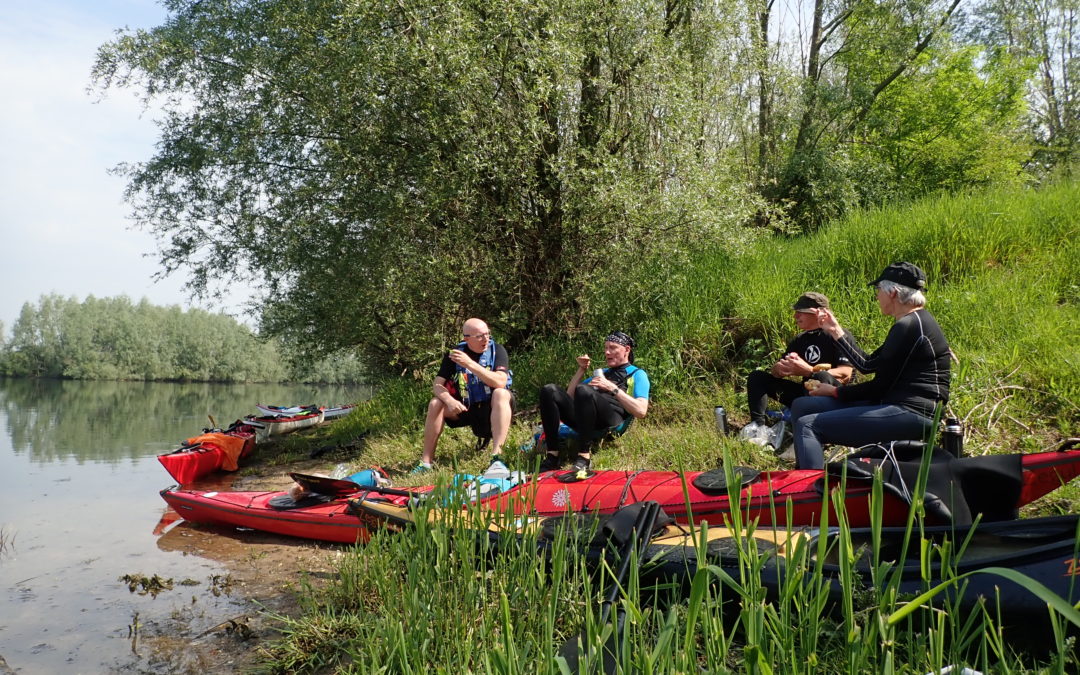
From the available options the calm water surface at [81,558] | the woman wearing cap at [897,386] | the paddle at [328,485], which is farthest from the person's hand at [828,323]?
the calm water surface at [81,558]

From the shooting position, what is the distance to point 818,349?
5.56 meters

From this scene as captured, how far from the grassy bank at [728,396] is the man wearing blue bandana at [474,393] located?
348 millimetres

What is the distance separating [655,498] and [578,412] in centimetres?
191

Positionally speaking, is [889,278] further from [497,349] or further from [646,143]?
[646,143]

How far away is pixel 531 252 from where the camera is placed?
9.50 m

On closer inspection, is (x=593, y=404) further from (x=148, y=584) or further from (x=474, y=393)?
(x=148, y=584)

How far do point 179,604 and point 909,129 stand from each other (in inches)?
602

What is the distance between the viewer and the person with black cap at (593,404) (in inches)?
237

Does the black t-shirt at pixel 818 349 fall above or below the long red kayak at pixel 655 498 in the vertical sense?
above

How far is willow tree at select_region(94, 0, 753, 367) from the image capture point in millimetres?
8359

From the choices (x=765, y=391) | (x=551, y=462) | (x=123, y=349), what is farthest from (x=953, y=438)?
(x=123, y=349)

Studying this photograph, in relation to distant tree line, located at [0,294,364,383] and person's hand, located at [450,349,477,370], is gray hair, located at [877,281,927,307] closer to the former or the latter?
person's hand, located at [450,349,477,370]

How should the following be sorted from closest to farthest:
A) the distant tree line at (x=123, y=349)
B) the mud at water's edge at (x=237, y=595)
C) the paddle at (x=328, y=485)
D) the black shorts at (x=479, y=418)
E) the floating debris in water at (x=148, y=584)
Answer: the mud at water's edge at (x=237, y=595), the floating debris in water at (x=148, y=584), the paddle at (x=328, y=485), the black shorts at (x=479, y=418), the distant tree line at (x=123, y=349)

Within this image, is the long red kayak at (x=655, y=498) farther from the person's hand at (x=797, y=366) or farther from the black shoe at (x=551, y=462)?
the person's hand at (x=797, y=366)
